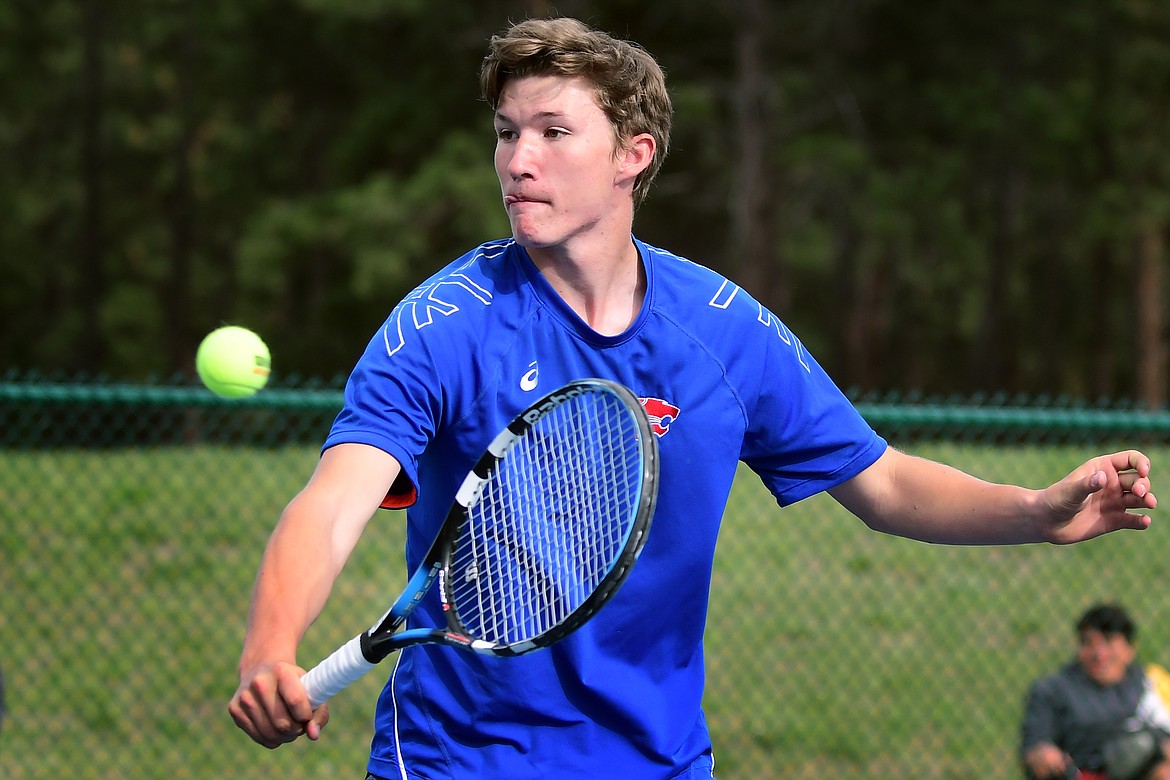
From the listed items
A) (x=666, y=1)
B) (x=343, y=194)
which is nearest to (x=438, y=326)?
(x=343, y=194)

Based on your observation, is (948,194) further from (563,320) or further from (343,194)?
(563,320)

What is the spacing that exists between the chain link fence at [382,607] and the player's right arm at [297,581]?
11.8 ft

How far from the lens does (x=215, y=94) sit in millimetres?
29922

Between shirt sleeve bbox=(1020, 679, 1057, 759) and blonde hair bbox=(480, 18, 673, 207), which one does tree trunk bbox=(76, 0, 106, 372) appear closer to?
shirt sleeve bbox=(1020, 679, 1057, 759)

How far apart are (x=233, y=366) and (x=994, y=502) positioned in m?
2.74

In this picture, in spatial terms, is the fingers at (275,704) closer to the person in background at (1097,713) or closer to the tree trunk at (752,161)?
the person in background at (1097,713)

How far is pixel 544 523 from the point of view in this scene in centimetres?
267

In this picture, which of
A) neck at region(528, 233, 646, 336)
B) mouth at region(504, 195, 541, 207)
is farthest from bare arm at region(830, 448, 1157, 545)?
mouth at region(504, 195, 541, 207)

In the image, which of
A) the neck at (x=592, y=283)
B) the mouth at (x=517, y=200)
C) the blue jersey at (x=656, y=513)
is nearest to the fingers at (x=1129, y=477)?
the blue jersey at (x=656, y=513)

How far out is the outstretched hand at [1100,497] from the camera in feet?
9.09

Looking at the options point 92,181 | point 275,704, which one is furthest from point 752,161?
point 275,704

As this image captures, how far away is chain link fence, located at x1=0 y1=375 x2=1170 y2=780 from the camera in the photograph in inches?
283

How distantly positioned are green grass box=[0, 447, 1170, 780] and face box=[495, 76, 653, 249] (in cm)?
487

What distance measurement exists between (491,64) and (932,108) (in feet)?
86.4
